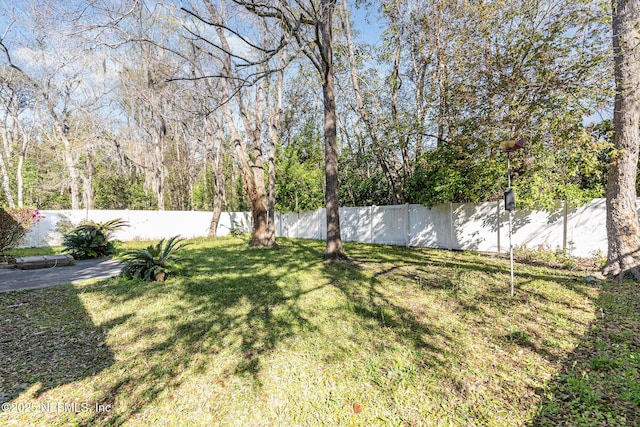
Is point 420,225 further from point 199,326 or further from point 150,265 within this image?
point 199,326

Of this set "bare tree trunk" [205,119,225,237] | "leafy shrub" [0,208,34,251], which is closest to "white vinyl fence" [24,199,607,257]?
"bare tree trunk" [205,119,225,237]

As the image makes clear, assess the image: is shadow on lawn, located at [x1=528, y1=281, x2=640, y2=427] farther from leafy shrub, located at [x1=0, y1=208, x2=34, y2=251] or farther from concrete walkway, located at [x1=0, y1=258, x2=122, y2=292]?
leafy shrub, located at [x1=0, y1=208, x2=34, y2=251]

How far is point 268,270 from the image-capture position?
5688 millimetres

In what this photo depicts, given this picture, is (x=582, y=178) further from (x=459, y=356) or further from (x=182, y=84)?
(x=182, y=84)

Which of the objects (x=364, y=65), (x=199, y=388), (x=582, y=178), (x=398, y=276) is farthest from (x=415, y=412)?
(x=364, y=65)

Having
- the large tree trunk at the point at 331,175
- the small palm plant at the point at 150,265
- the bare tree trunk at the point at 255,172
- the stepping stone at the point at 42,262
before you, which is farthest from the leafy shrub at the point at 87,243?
the large tree trunk at the point at 331,175

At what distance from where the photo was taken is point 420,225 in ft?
29.4

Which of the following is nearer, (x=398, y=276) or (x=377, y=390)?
(x=377, y=390)

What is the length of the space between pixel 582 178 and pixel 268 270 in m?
7.67

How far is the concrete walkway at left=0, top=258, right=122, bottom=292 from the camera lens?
15.0 ft

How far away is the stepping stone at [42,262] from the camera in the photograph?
226 inches

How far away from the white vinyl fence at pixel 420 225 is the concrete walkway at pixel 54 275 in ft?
16.2

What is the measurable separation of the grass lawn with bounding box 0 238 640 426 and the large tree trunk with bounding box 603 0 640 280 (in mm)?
566

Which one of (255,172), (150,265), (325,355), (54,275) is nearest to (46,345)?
(150,265)
